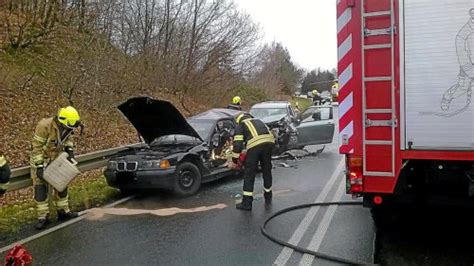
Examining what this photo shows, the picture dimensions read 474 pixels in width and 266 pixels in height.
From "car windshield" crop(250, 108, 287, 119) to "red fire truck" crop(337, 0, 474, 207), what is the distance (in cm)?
1094

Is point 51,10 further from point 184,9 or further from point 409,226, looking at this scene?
point 409,226

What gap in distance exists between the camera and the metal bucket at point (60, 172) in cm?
703

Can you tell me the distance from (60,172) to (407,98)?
4.89m

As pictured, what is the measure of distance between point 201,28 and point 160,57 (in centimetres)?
331

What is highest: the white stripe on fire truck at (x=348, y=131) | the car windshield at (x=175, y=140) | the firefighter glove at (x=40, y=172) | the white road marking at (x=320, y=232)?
the white stripe on fire truck at (x=348, y=131)

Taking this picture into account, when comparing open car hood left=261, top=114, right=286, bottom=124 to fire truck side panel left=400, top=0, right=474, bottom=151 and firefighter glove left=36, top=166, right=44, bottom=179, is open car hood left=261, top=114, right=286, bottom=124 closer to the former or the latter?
firefighter glove left=36, top=166, right=44, bottom=179

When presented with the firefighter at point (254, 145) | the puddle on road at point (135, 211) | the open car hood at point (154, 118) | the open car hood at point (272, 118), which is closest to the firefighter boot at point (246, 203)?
the puddle on road at point (135, 211)

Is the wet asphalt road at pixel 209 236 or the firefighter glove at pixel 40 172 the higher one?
the firefighter glove at pixel 40 172

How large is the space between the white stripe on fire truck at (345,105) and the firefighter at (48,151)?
3973 millimetres

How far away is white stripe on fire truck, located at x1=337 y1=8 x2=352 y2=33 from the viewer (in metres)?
5.04

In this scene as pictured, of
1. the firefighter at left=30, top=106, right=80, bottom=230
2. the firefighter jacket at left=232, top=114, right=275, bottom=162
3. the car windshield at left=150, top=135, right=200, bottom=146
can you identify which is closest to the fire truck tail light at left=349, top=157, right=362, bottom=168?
the firefighter jacket at left=232, top=114, right=275, bottom=162

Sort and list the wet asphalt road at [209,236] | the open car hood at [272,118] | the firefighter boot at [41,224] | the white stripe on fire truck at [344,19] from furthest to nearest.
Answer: the open car hood at [272,118]
the firefighter boot at [41,224]
the wet asphalt road at [209,236]
the white stripe on fire truck at [344,19]

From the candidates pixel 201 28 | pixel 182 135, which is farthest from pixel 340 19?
pixel 201 28

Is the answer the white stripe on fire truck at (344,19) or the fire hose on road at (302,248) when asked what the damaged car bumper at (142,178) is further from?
the white stripe on fire truck at (344,19)
